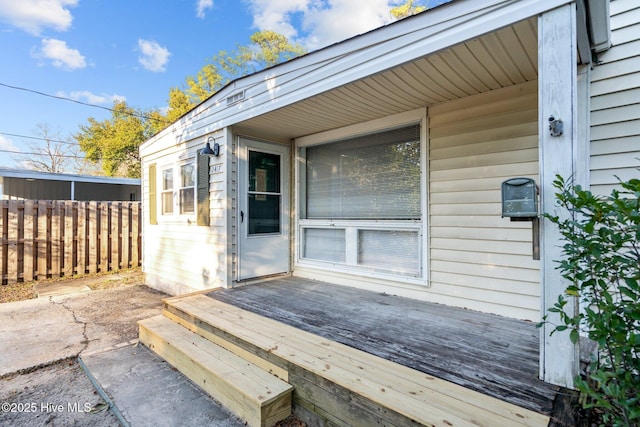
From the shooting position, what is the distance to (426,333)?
8.05ft

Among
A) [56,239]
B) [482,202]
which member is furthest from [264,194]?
[56,239]

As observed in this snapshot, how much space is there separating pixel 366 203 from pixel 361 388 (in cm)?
249

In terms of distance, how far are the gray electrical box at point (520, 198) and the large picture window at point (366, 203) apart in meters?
1.62

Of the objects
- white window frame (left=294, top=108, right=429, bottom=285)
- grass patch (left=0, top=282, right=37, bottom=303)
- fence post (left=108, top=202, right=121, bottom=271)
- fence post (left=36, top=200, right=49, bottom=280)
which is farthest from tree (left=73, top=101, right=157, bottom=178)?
white window frame (left=294, top=108, right=429, bottom=285)

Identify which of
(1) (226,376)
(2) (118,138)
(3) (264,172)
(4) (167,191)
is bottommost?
(1) (226,376)

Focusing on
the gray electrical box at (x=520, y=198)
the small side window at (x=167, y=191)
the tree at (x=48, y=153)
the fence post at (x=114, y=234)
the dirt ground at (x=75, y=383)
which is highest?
the tree at (x=48, y=153)

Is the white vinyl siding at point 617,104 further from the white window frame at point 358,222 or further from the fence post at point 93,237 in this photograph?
the fence post at point 93,237

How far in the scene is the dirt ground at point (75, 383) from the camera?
215 cm

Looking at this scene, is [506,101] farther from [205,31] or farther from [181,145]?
[205,31]

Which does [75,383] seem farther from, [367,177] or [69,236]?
[69,236]

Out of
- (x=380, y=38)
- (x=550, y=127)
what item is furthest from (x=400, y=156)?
(x=550, y=127)

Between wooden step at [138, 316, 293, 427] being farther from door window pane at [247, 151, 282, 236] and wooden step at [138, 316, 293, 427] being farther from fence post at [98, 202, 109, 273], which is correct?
fence post at [98, 202, 109, 273]

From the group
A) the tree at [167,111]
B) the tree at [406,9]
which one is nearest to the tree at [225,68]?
the tree at [167,111]

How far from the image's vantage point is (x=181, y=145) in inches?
199
